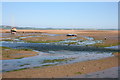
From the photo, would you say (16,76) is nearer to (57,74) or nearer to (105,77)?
(57,74)

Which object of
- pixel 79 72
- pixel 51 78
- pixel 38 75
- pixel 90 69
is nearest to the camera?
pixel 51 78

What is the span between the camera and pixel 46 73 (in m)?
12.7

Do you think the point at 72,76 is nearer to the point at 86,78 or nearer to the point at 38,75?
the point at 86,78

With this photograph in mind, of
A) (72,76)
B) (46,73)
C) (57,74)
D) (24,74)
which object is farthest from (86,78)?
(24,74)

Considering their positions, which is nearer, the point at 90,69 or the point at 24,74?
the point at 24,74

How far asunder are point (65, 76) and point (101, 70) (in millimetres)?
3369

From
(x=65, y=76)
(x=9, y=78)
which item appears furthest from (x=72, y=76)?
(x=9, y=78)

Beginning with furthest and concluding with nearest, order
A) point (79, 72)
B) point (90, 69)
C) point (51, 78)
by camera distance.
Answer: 1. point (90, 69)
2. point (79, 72)
3. point (51, 78)

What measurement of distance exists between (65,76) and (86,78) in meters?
1.38

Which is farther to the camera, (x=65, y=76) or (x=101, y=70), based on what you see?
(x=101, y=70)

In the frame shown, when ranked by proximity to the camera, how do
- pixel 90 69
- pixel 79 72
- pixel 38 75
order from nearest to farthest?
1. pixel 38 75
2. pixel 79 72
3. pixel 90 69

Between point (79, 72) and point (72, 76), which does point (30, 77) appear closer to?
point (72, 76)

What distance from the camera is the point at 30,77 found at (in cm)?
1165

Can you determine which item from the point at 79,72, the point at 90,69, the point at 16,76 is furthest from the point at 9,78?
the point at 90,69
